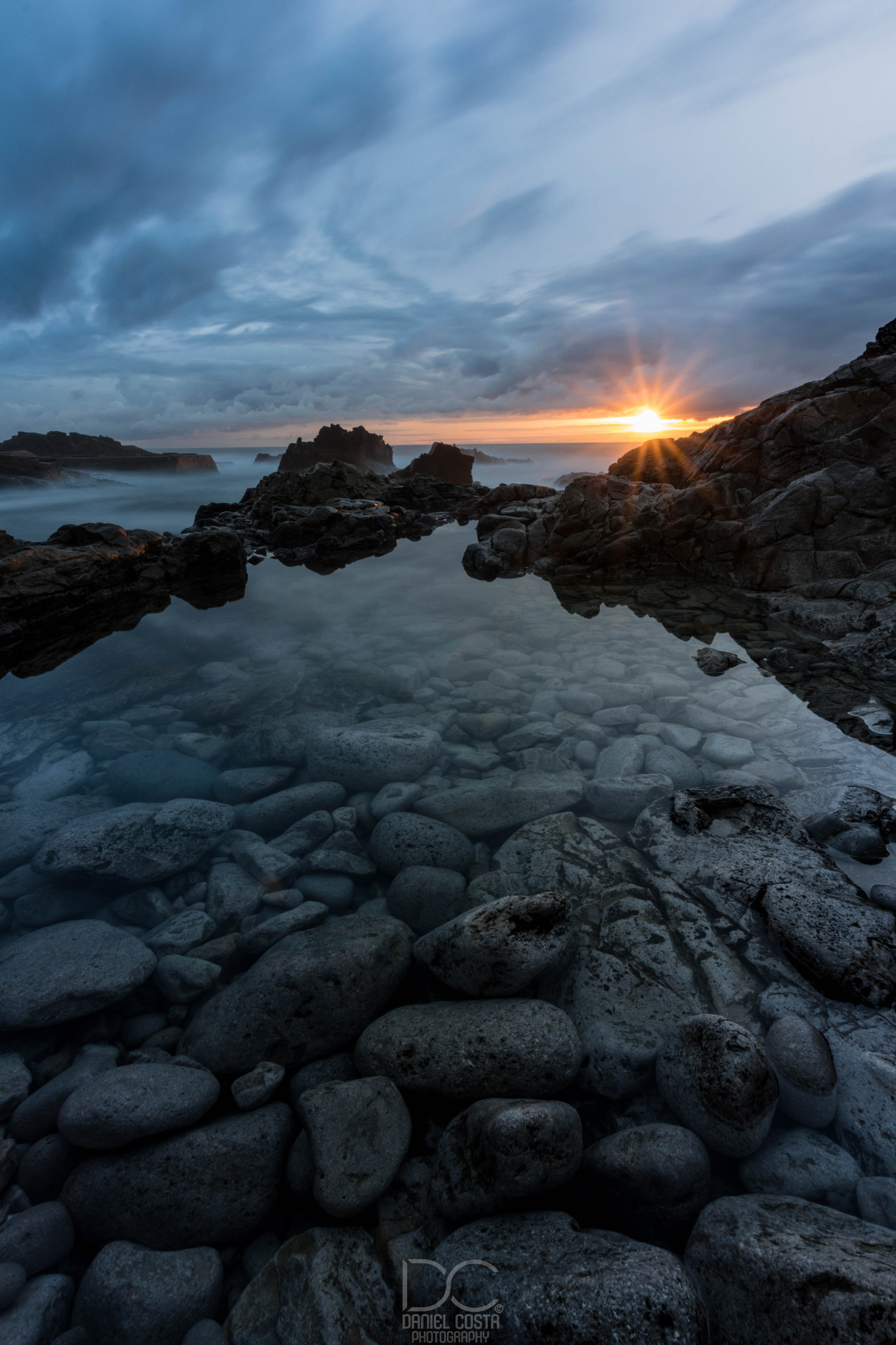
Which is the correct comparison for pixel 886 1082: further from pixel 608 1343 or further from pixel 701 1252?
pixel 608 1343

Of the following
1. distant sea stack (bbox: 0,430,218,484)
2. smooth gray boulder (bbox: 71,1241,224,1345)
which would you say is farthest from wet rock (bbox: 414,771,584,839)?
distant sea stack (bbox: 0,430,218,484)

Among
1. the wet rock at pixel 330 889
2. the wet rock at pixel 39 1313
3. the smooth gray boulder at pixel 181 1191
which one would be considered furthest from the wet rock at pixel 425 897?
the wet rock at pixel 39 1313

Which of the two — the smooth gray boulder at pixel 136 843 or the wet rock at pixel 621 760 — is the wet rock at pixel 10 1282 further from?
the wet rock at pixel 621 760

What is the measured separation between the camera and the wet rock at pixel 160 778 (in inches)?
264

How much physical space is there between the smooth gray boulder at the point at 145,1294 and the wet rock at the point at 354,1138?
0.65 metres

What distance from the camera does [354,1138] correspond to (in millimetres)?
2979

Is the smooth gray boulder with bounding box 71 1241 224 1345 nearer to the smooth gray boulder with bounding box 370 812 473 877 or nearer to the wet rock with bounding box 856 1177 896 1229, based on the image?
the smooth gray boulder with bounding box 370 812 473 877

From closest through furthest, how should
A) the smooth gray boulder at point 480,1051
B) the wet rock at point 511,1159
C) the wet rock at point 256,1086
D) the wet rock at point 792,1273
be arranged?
1. the wet rock at point 792,1273
2. the wet rock at point 511,1159
3. the smooth gray boulder at point 480,1051
4. the wet rock at point 256,1086

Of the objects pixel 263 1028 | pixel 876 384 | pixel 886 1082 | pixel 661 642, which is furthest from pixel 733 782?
pixel 876 384

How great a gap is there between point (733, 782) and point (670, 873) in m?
1.94

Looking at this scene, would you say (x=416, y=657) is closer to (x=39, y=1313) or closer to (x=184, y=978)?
(x=184, y=978)

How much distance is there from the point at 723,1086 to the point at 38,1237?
12.9 ft

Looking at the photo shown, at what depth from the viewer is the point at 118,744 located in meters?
8.00

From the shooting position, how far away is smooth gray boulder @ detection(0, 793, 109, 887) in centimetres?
564
